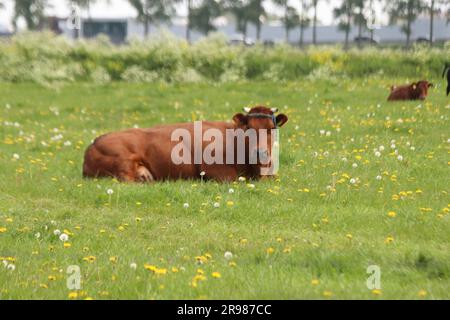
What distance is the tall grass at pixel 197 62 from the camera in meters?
29.0

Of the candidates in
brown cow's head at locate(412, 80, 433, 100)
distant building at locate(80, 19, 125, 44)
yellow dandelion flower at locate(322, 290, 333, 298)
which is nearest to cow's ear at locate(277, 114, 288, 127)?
yellow dandelion flower at locate(322, 290, 333, 298)

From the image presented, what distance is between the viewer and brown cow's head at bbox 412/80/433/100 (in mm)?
20516

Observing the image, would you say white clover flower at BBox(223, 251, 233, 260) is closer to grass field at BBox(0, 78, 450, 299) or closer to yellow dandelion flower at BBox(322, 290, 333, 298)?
grass field at BBox(0, 78, 450, 299)

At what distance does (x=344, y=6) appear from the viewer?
71.9 meters

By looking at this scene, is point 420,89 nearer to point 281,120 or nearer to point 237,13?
point 281,120

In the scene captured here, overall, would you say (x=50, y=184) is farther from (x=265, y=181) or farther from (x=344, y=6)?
(x=344, y=6)

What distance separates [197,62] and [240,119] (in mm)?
19004

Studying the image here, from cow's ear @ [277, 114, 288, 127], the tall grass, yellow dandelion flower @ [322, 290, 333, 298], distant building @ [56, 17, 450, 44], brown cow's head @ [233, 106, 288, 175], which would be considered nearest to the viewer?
yellow dandelion flower @ [322, 290, 333, 298]

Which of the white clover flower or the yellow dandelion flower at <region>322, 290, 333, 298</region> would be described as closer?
the yellow dandelion flower at <region>322, 290, 333, 298</region>

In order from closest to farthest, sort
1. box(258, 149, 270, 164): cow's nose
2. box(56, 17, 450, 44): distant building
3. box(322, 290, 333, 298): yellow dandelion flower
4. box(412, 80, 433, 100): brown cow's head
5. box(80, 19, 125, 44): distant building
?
box(322, 290, 333, 298): yellow dandelion flower < box(258, 149, 270, 164): cow's nose < box(412, 80, 433, 100): brown cow's head < box(56, 17, 450, 44): distant building < box(80, 19, 125, 44): distant building

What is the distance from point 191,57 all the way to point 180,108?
8.91 m

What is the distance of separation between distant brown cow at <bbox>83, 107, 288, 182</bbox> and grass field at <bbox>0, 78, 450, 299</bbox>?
411 millimetres
